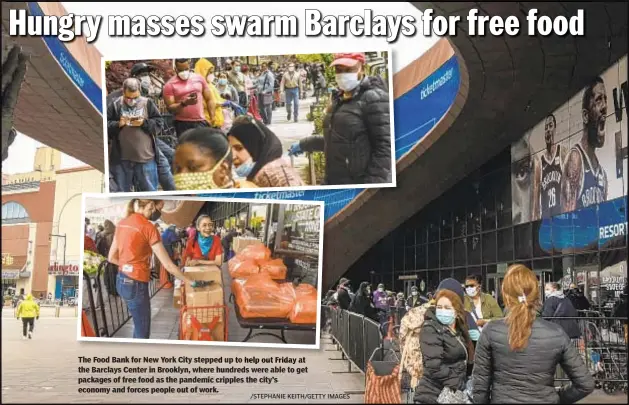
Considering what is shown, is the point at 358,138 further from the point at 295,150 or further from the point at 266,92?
the point at 266,92

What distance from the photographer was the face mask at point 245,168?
633 centimetres

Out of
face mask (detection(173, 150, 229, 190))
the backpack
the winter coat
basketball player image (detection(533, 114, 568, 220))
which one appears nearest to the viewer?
the backpack

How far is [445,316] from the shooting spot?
4.55 metres

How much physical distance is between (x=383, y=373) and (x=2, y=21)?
4663 mm

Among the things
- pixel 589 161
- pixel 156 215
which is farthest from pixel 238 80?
pixel 589 161

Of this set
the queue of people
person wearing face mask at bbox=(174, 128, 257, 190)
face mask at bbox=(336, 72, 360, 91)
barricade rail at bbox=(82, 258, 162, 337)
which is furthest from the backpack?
barricade rail at bbox=(82, 258, 162, 337)

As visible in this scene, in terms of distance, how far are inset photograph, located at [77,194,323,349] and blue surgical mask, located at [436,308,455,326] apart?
178cm

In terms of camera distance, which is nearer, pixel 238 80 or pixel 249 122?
pixel 238 80

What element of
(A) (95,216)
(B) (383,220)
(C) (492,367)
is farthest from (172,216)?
(B) (383,220)

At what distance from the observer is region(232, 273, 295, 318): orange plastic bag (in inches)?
246

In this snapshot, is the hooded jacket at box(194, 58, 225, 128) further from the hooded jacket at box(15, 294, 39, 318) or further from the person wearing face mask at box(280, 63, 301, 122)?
the hooded jacket at box(15, 294, 39, 318)

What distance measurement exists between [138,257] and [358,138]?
2.40 metres

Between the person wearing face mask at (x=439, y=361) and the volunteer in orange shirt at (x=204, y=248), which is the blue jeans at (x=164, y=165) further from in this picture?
the person wearing face mask at (x=439, y=361)

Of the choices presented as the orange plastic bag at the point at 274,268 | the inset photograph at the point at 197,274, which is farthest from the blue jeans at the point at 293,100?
the orange plastic bag at the point at 274,268
